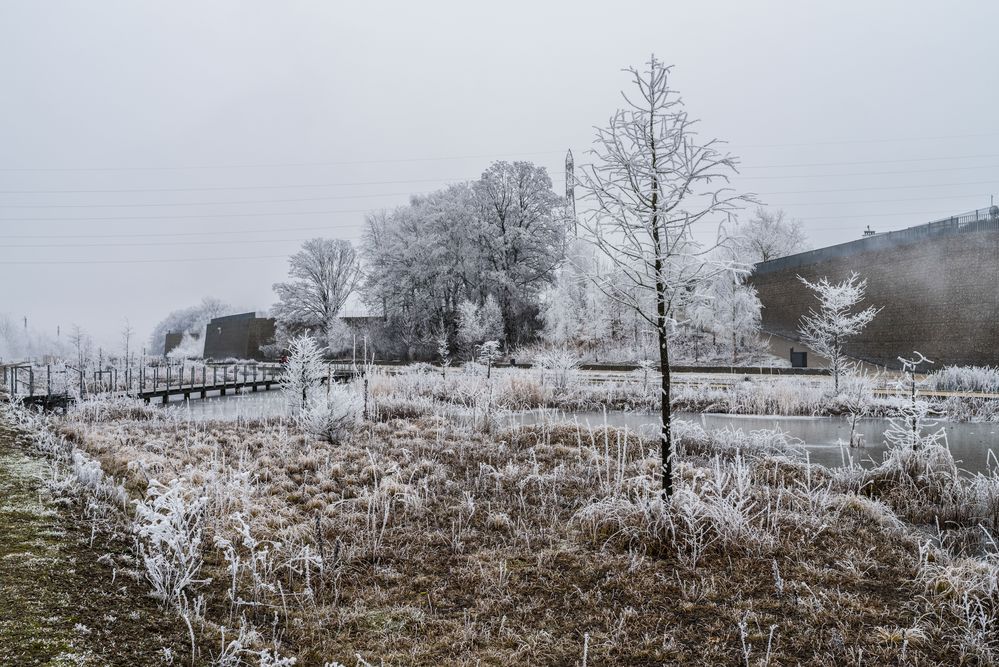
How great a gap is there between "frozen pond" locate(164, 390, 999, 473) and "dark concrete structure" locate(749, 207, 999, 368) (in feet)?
35.9

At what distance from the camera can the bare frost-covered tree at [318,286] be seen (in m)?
38.4

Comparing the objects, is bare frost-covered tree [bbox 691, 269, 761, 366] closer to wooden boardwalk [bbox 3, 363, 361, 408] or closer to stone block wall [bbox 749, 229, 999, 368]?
stone block wall [bbox 749, 229, 999, 368]

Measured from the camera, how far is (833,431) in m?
11.9

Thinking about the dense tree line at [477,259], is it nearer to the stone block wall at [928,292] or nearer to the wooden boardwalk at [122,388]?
the wooden boardwalk at [122,388]

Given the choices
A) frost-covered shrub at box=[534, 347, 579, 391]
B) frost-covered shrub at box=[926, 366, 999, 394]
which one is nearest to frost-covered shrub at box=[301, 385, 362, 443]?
frost-covered shrub at box=[534, 347, 579, 391]

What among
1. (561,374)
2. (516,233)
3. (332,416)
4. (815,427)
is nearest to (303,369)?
(332,416)

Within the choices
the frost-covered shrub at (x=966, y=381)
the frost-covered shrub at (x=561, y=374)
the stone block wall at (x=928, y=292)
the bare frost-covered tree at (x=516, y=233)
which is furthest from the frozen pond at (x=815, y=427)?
the bare frost-covered tree at (x=516, y=233)

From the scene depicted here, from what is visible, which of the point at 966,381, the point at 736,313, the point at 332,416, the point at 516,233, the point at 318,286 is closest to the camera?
the point at 332,416

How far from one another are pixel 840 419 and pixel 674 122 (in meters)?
11.2

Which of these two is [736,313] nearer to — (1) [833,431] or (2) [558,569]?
(1) [833,431]

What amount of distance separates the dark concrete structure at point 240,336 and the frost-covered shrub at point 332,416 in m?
35.1

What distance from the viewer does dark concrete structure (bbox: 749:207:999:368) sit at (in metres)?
20.6

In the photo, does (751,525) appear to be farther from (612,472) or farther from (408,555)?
(408,555)

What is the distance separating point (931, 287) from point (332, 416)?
23.9m
